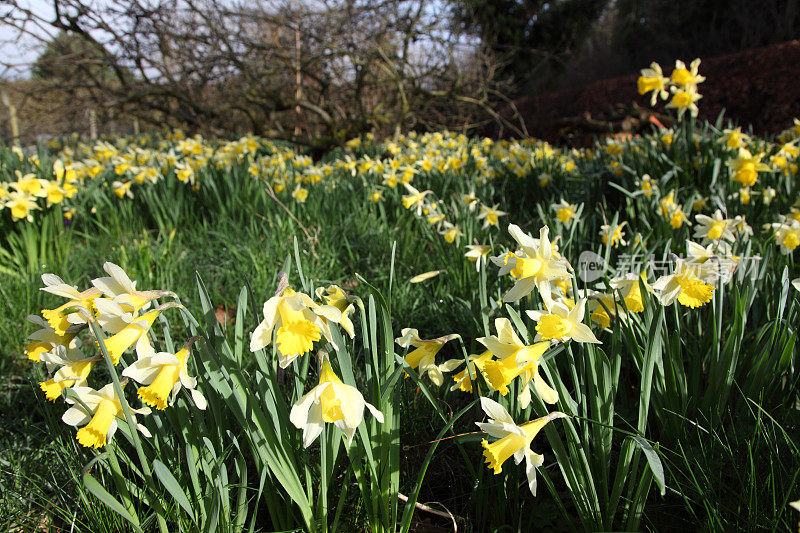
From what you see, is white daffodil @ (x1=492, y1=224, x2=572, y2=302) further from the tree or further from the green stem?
the tree

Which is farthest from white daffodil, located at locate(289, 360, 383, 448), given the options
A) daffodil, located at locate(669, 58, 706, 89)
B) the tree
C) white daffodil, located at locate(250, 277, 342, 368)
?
the tree

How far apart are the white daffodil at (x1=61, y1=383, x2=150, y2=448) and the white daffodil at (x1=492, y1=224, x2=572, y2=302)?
0.77 metres

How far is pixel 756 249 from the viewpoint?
1909 millimetres

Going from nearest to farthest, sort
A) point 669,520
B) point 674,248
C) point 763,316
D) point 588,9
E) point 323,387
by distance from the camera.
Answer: point 323,387, point 669,520, point 763,316, point 674,248, point 588,9

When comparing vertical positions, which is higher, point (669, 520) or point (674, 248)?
point (674, 248)

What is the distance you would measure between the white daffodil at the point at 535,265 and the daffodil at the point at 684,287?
24cm

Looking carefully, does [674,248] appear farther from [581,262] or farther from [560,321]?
[560,321]

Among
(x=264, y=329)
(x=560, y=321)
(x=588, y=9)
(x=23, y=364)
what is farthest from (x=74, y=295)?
(x=588, y=9)

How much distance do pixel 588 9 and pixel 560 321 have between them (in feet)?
53.6

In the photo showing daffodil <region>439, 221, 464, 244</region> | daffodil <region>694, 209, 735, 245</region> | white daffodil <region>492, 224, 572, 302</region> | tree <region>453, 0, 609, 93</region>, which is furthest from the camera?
tree <region>453, 0, 609, 93</region>

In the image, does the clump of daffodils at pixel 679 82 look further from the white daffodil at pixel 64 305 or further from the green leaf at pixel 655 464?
the white daffodil at pixel 64 305

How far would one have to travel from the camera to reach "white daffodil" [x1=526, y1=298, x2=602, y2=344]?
3.06ft

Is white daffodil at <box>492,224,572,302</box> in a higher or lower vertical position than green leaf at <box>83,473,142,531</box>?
higher

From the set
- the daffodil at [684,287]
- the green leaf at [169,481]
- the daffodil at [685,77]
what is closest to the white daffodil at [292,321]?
the green leaf at [169,481]
